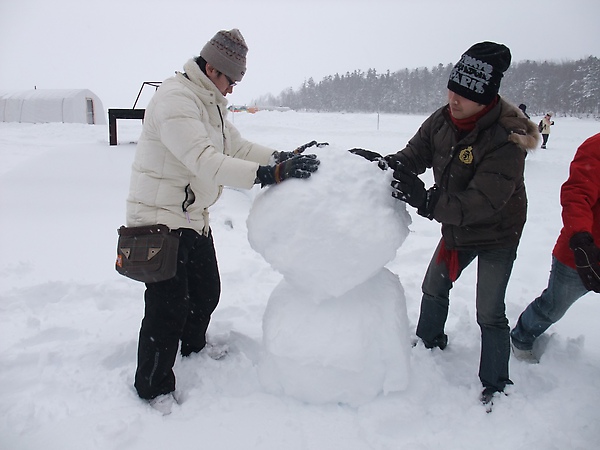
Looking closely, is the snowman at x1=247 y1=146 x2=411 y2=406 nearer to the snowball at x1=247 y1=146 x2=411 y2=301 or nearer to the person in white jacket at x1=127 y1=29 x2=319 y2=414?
the snowball at x1=247 y1=146 x2=411 y2=301

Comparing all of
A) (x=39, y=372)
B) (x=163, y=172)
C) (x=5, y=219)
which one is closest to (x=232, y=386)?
(x=39, y=372)

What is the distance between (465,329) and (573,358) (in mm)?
678

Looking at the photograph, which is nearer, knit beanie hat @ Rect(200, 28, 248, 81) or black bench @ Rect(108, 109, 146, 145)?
knit beanie hat @ Rect(200, 28, 248, 81)

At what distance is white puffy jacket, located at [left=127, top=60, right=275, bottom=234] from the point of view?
2033 mm

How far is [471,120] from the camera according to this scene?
2271mm

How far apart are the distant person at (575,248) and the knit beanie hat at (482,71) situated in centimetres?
73

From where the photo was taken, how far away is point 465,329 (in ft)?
10.2

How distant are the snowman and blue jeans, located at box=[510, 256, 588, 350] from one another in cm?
95

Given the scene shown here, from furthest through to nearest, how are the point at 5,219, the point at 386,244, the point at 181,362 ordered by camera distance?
the point at 5,219 < the point at 181,362 < the point at 386,244

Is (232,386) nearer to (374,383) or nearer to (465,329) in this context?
(374,383)

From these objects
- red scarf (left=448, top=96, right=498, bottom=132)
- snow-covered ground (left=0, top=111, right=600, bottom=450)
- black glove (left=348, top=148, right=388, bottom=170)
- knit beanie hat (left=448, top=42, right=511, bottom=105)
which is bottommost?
snow-covered ground (left=0, top=111, right=600, bottom=450)

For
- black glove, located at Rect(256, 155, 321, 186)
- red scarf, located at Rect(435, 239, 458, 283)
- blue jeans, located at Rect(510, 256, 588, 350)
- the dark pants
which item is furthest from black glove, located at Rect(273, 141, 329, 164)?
blue jeans, located at Rect(510, 256, 588, 350)

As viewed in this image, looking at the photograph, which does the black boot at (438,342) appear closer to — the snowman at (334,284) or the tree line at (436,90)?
the snowman at (334,284)

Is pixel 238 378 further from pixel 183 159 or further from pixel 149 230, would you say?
pixel 183 159
